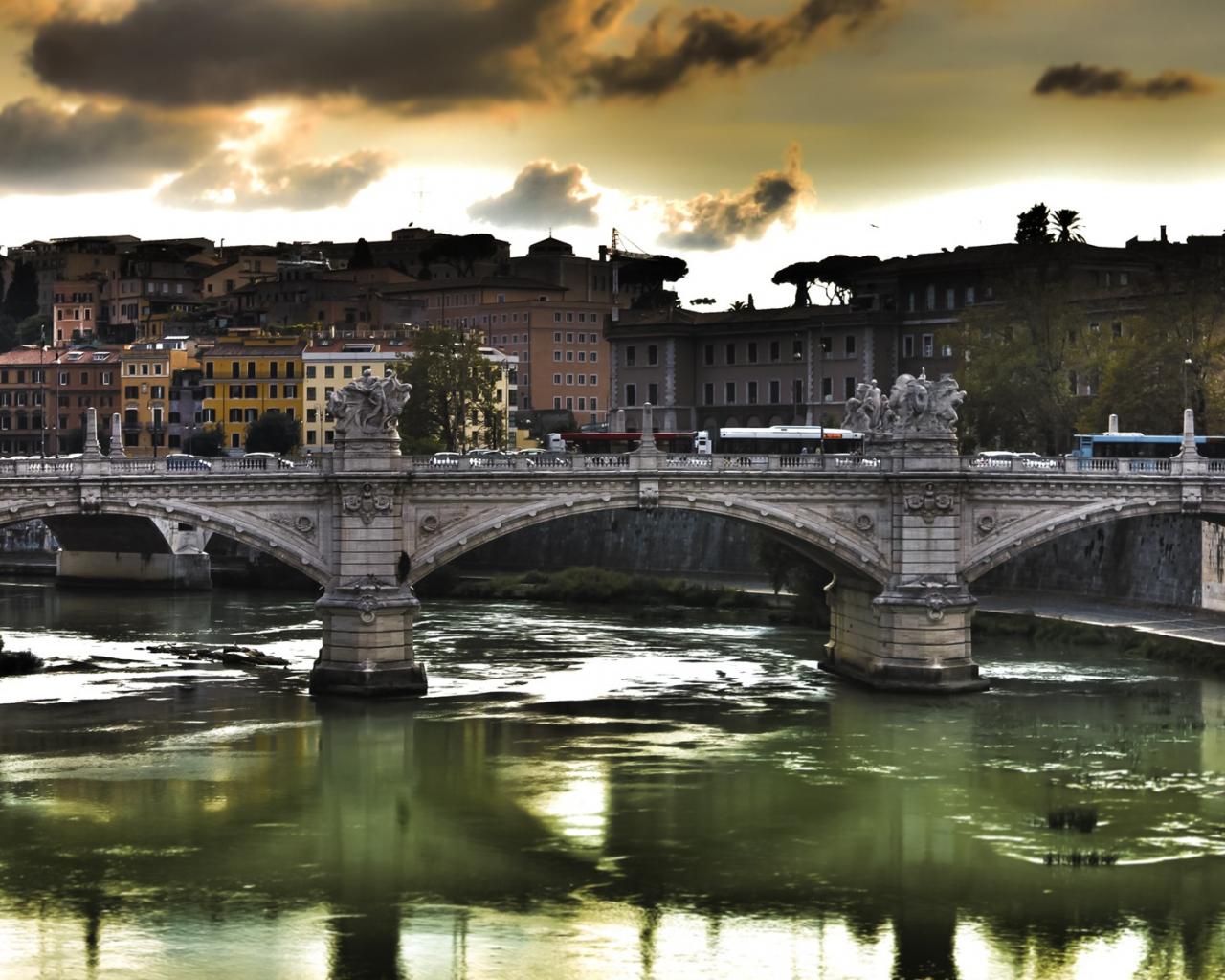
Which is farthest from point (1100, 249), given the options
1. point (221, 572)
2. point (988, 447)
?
point (221, 572)

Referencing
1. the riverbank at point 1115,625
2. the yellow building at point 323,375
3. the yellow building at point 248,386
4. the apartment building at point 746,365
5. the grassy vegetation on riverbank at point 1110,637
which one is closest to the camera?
the grassy vegetation on riverbank at point 1110,637

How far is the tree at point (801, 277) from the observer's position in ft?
362

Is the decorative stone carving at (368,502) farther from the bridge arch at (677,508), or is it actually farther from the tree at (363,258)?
the tree at (363,258)

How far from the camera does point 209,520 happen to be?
4597 cm

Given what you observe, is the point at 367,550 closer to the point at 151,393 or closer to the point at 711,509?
the point at 711,509

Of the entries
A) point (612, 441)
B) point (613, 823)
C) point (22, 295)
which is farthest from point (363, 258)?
point (613, 823)

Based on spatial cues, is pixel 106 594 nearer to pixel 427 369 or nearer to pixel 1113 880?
pixel 427 369

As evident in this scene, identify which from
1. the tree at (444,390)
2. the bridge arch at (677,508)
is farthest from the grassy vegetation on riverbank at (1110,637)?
the tree at (444,390)

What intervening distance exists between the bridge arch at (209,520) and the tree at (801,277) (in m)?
65.6

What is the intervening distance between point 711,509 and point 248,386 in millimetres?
54274

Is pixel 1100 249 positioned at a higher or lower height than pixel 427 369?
higher

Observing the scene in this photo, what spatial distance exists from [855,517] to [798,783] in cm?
1080

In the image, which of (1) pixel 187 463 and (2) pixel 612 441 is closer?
(1) pixel 187 463

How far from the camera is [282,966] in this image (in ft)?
92.8
